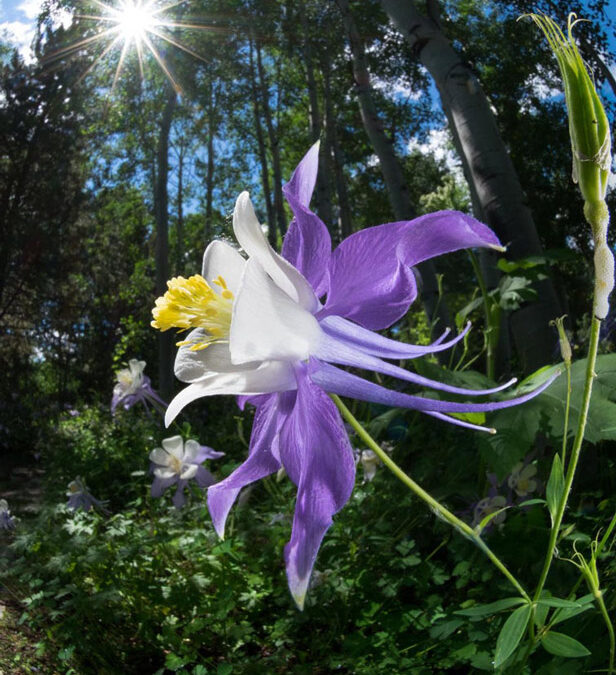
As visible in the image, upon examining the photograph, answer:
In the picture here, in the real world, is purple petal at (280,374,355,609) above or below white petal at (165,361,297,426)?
below

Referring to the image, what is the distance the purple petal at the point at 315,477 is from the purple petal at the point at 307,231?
0.12m

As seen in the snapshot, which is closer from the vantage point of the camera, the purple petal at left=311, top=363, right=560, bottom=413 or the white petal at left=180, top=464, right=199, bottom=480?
the purple petal at left=311, top=363, right=560, bottom=413

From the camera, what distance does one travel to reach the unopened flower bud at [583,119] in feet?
1.44

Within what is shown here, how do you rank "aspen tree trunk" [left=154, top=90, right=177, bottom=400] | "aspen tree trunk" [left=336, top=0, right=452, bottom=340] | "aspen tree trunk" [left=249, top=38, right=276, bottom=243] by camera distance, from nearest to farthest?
"aspen tree trunk" [left=336, top=0, right=452, bottom=340] → "aspen tree trunk" [left=154, top=90, right=177, bottom=400] → "aspen tree trunk" [left=249, top=38, right=276, bottom=243]

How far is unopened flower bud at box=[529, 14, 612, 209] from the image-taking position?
0.44 metres

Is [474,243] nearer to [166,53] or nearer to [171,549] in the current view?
[171,549]

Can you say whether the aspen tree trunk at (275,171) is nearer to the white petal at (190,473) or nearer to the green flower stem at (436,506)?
the white petal at (190,473)

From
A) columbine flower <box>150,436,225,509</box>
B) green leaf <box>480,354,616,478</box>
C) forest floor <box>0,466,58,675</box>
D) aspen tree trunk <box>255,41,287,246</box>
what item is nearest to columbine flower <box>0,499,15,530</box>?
forest floor <box>0,466,58,675</box>

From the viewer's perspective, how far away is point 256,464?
2.15 ft

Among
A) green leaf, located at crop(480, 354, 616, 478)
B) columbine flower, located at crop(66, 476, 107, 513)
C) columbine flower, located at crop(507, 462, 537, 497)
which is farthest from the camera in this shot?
columbine flower, located at crop(66, 476, 107, 513)

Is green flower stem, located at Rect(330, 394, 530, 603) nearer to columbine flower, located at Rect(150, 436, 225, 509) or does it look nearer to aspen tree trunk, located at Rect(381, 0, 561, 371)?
aspen tree trunk, located at Rect(381, 0, 561, 371)

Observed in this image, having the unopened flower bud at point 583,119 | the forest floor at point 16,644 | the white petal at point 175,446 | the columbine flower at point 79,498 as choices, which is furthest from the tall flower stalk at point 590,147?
the columbine flower at point 79,498

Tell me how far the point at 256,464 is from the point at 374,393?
0.20 meters

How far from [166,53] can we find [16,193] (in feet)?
14.5
